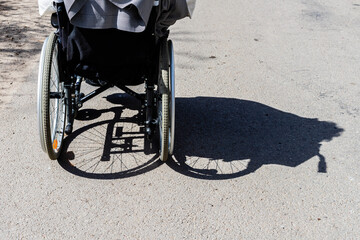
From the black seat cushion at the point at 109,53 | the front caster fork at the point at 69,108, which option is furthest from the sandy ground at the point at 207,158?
the black seat cushion at the point at 109,53

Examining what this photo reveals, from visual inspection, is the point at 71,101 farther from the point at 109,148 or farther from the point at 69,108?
the point at 109,148

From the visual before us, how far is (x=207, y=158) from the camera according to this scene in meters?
3.98

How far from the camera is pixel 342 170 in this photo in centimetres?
395

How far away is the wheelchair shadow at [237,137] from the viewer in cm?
391

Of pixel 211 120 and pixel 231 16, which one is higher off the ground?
pixel 211 120

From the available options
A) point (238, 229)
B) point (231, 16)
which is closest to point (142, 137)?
point (238, 229)

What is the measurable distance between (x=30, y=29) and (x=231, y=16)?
10.5ft

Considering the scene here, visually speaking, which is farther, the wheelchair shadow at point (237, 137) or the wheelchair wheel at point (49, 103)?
the wheelchair shadow at point (237, 137)

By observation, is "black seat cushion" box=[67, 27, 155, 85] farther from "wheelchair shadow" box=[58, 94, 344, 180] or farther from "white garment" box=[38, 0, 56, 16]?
"wheelchair shadow" box=[58, 94, 344, 180]

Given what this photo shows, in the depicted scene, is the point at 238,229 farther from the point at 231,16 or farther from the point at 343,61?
the point at 231,16

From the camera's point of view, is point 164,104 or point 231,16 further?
point 231,16

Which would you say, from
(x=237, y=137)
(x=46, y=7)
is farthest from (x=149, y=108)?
(x=46, y=7)

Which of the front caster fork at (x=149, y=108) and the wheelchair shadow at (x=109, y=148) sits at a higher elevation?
the front caster fork at (x=149, y=108)

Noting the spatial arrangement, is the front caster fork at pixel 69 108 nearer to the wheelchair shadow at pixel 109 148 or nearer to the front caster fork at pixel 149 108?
the wheelchair shadow at pixel 109 148
